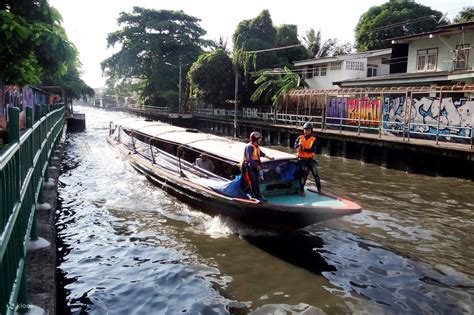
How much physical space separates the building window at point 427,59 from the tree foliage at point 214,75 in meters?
18.9

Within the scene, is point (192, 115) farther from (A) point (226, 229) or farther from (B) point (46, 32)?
(B) point (46, 32)

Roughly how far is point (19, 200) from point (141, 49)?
5432 centimetres

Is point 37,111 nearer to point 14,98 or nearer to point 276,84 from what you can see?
point 14,98

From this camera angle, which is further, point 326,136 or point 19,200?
point 326,136

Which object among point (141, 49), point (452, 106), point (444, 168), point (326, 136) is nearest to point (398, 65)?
point (326, 136)

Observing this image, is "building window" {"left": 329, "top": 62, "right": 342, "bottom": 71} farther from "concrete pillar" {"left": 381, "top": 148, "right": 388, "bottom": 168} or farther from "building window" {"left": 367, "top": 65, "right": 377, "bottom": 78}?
"concrete pillar" {"left": 381, "top": 148, "right": 388, "bottom": 168}

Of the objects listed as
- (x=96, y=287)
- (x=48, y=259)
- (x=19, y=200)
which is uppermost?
(x=19, y=200)

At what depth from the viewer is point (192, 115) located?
46938 millimetres

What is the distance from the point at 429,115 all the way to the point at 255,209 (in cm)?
1439

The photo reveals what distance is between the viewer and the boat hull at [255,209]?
27.0 ft

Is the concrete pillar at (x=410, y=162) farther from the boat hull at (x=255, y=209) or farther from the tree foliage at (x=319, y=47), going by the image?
the tree foliage at (x=319, y=47)

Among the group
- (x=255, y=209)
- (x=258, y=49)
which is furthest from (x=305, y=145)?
(x=258, y=49)

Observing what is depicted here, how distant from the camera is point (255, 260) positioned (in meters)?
7.93

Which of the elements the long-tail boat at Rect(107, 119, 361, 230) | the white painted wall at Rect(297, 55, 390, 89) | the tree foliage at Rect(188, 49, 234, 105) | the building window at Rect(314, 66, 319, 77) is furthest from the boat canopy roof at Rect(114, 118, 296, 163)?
the tree foliage at Rect(188, 49, 234, 105)
